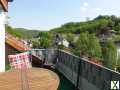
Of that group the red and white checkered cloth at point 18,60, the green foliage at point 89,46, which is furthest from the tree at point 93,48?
the red and white checkered cloth at point 18,60

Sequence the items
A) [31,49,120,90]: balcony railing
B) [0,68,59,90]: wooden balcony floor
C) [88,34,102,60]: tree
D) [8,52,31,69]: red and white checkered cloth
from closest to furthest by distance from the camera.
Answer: [0,68,59,90]: wooden balcony floor, [31,49,120,90]: balcony railing, [8,52,31,69]: red and white checkered cloth, [88,34,102,60]: tree

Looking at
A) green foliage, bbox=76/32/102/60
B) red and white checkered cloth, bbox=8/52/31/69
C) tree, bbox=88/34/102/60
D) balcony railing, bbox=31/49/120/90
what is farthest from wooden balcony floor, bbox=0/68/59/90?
green foliage, bbox=76/32/102/60

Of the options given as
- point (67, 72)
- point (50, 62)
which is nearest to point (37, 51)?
point (50, 62)

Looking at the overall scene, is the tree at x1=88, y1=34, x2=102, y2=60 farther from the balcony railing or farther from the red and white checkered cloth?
the red and white checkered cloth

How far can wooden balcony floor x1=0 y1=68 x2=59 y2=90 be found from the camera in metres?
4.21

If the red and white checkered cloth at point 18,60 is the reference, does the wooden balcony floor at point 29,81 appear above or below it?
above

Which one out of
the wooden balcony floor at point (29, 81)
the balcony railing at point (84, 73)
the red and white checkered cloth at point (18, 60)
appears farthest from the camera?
the red and white checkered cloth at point (18, 60)

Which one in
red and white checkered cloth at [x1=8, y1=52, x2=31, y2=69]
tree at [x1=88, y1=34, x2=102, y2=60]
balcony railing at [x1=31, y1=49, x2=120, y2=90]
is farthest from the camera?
tree at [x1=88, y1=34, x2=102, y2=60]

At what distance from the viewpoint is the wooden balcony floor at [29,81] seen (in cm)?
421

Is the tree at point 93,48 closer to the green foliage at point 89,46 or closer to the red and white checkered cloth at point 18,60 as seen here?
the green foliage at point 89,46

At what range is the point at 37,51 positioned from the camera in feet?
54.3

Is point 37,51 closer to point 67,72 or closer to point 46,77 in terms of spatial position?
point 67,72

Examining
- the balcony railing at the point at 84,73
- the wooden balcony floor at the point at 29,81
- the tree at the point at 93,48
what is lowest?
the tree at the point at 93,48

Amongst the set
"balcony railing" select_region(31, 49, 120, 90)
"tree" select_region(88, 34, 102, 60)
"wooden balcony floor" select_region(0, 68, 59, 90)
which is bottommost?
"tree" select_region(88, 34, 102, 60)
